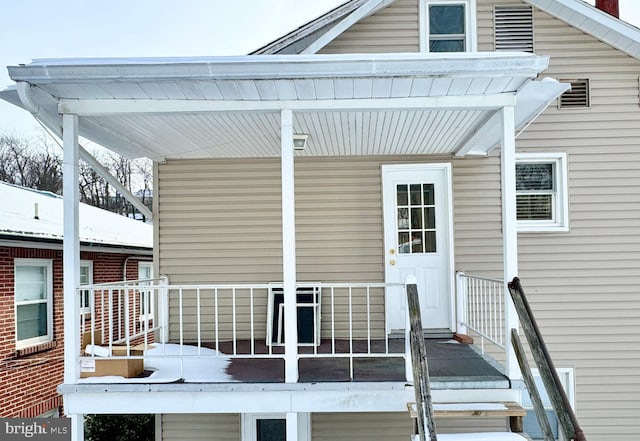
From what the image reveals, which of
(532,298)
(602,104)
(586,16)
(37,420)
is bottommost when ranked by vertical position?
(37,420)

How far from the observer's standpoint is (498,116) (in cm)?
445

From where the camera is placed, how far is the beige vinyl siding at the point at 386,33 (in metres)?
6.50

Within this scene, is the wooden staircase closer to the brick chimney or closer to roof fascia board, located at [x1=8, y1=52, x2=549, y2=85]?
roof fascia board, located at [x1=8, y1=52, x2=549, y2=85]

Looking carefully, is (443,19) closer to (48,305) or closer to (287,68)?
(287,68)

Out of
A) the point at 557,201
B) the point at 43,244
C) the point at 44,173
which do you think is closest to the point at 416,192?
the point at 557,201

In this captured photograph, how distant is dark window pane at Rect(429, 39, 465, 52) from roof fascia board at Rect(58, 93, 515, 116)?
2748mm

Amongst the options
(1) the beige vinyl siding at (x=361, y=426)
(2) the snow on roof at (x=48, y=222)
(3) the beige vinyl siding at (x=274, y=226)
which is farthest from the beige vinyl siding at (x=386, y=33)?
(2) the snow on roof at (x=48, y=222)

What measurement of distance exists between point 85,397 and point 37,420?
3.89 m

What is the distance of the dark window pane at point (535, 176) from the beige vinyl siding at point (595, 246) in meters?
0.23

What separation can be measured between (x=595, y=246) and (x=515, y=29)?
9.68ft

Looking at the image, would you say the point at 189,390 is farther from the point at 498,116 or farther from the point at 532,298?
the point at 532,298

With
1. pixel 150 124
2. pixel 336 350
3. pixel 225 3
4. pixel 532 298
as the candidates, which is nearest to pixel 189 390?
pixel 336 350

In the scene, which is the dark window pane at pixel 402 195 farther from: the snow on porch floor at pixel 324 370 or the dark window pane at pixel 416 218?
the snow on porch floor at pixel 324 370

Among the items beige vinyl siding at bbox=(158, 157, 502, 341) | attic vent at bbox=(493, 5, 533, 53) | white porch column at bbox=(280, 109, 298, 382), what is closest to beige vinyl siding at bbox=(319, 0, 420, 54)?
attic vent at bbox=(493, 5, 533, 53)
